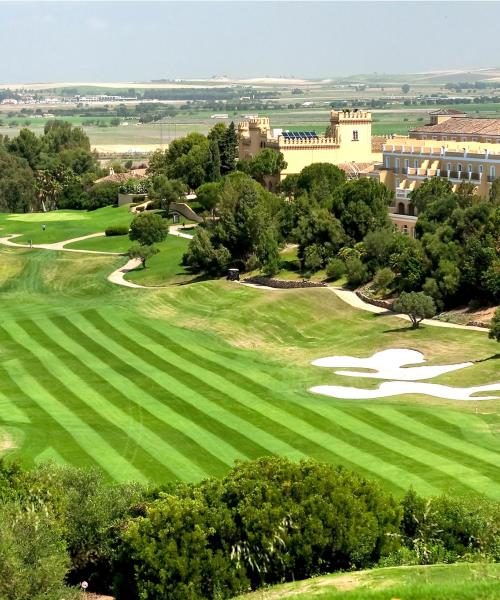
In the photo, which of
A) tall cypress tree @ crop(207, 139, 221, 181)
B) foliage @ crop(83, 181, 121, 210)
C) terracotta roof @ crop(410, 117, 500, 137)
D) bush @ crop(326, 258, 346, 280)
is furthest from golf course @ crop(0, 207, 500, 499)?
foliage @ crop(83, 181, 121, 210)

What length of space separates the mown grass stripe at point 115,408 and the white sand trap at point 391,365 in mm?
12174

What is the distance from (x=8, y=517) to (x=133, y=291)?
183 ft

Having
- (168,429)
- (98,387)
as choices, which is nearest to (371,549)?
(168,429)

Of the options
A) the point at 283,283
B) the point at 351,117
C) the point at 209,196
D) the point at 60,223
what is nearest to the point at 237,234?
the point at 283,283

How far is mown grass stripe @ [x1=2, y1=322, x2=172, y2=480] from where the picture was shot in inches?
1743

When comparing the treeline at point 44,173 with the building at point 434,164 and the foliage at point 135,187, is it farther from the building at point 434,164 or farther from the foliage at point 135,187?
the building at point 434,164

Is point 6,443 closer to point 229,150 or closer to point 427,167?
point 427,167

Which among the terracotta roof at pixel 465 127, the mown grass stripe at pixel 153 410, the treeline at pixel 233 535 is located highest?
the terracotta roof at pixel 465 127

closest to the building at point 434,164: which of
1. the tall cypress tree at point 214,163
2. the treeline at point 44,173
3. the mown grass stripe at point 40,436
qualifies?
the tall cypress tree at point 214,163

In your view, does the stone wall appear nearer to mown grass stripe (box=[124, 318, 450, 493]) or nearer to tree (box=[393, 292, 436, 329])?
tree (box=[393, 292, 436, 329])

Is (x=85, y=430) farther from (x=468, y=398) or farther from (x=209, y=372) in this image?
(x=468, y=398)

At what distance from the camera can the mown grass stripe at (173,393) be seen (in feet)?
155

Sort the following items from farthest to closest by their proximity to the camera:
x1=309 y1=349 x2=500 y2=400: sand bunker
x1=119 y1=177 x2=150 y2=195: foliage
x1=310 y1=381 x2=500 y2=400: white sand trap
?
x1=119 y1=177 x2=150 y2=195: foliage → x1=309 y1=349 x2=500 y2=400: sand bunker → x1=310 y1=381 x2=500 y2=400: white sand trap

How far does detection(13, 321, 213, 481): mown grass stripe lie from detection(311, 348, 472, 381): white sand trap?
12.2 meters
